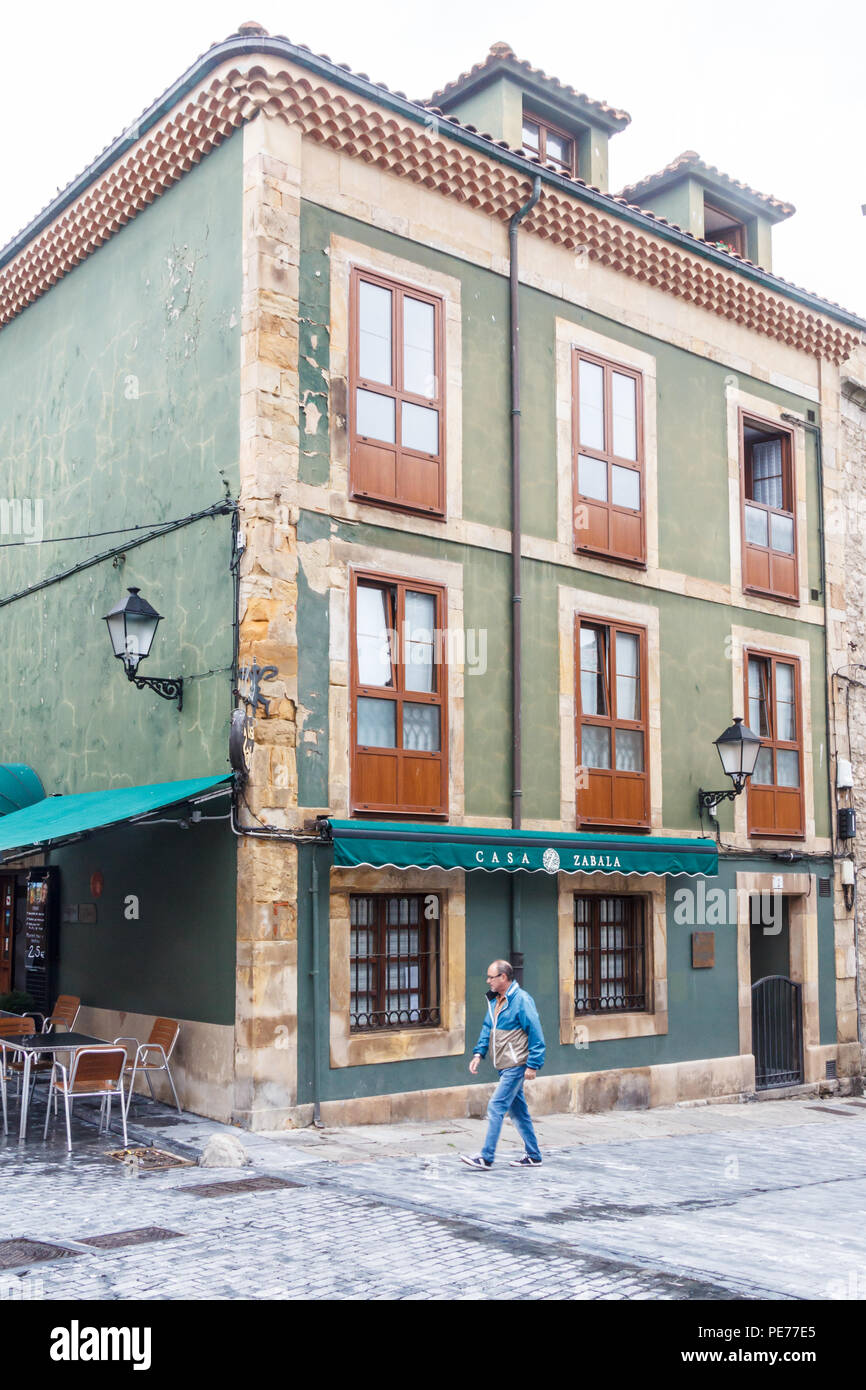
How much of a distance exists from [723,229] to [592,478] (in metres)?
5.96

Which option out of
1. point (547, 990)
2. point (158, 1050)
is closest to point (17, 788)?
point (158, 1050)

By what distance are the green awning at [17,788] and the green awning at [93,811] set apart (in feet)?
3.75

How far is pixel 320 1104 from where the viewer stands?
39.2ft

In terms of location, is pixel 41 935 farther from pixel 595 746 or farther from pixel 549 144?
pixel 549 144

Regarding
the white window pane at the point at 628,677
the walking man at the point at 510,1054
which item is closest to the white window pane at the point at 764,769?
the white window pane at the point at 628,677

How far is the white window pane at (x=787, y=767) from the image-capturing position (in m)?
17.6

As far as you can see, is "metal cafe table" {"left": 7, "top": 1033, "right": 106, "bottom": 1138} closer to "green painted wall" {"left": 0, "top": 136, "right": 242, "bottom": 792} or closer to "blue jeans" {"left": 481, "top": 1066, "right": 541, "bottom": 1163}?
"green painted wall" {"left": 0, "top": 136, "right": 242, "bottom": 792}

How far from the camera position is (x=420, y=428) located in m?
13.8

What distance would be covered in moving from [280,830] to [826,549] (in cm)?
1014

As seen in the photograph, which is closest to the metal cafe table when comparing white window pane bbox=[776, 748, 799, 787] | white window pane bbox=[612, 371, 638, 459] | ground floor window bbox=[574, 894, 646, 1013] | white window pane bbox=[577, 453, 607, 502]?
ground floor window bbox=[574, 894, 646, 1013]

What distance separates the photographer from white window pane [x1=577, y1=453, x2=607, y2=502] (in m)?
15.5

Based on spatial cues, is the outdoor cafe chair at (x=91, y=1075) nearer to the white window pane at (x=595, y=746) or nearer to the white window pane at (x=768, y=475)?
the white window pane at (x=595, y=746)

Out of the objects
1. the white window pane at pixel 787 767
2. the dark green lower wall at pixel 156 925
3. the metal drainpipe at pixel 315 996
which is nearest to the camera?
the metal drainpipe at pixel 315 996
